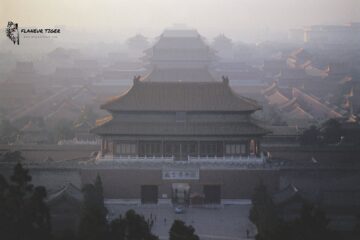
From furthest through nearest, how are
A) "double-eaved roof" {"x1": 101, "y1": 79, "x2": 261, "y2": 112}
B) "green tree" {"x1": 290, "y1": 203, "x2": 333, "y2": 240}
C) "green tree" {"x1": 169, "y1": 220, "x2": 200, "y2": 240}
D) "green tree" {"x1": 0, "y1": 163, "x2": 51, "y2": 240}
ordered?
"double-eaved roof" {"x1": 101, "y1": 79, "x2": 261, "y2": 112}
"green tree" {"x1": 290, "y1": 203, "x2": 333, "y2": 240}
"green tree" {"x1": 0, "y1": 163, "x2": 51, "y2": 240}
"green tree" {"x1": 169, "y1": 220, "x2": 200, "y2": 240}

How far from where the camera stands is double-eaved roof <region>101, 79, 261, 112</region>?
1695cm

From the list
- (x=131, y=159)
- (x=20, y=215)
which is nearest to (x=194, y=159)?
(x=131, y=159)

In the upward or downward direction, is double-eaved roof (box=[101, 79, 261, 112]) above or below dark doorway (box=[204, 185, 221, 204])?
above

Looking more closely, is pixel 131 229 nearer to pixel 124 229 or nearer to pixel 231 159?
pixel 124 229

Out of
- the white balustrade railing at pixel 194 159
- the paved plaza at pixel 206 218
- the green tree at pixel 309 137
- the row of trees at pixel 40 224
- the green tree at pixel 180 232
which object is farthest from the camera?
the green tree at pixel 309 137

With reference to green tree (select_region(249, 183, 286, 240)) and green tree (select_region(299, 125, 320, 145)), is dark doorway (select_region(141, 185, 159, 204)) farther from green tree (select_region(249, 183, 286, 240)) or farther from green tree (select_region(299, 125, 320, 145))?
green tree (select_region(299, 125, 320, 145))

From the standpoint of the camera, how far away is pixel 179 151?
16984 mm

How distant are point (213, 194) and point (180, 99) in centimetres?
298

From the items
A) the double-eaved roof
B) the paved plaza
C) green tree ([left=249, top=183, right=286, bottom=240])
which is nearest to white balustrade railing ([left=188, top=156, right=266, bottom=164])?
the paved plaza

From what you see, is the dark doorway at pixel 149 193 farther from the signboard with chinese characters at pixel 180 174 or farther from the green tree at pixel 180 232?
the green tree at pixel 180 232

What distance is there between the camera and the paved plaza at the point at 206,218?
14.4 m

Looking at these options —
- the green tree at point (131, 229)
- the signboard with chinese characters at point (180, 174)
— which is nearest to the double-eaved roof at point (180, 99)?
the signboard with chinese characters at point (180, 174)

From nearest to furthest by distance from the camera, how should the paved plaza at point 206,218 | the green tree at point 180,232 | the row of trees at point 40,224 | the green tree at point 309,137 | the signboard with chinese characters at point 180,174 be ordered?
the green tree at point 180,232
the row of trees at point 40,224
the paved plaza at point 206,218
the signboard with chinese characters at point 180,174
the green tree at point 309,137

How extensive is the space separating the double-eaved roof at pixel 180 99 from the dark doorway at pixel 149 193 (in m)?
2.25
